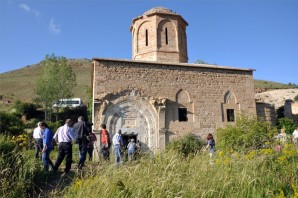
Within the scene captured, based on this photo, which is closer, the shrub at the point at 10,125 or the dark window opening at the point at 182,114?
the dark window opening at the point at 182,114

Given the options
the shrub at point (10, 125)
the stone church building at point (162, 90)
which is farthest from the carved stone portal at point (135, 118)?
the shrub at point (10, 125)

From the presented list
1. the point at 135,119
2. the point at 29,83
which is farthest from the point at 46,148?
the point at 29,83

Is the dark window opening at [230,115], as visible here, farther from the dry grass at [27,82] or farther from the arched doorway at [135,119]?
the dry grass at [27,82]

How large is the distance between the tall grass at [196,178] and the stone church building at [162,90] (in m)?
7.97

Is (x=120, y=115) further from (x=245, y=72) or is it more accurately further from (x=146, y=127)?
(x=245, y=72)

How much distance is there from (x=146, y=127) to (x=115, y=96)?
7.39ft

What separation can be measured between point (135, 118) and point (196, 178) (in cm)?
919

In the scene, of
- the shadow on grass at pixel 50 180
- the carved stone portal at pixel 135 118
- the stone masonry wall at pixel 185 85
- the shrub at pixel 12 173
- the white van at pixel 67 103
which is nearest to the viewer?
the shrub at pixel 12 173

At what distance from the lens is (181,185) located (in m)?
4.59

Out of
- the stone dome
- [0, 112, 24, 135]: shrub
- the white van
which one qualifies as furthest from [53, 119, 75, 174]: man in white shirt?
the white van

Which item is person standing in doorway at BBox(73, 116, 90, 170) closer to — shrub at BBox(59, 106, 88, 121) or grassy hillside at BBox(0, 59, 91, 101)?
shrub at BBox(59, 106, 88, 121)

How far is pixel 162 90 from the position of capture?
14500mm

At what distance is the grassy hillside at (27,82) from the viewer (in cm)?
4578

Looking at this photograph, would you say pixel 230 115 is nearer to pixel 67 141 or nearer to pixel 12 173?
pixel 67 141
